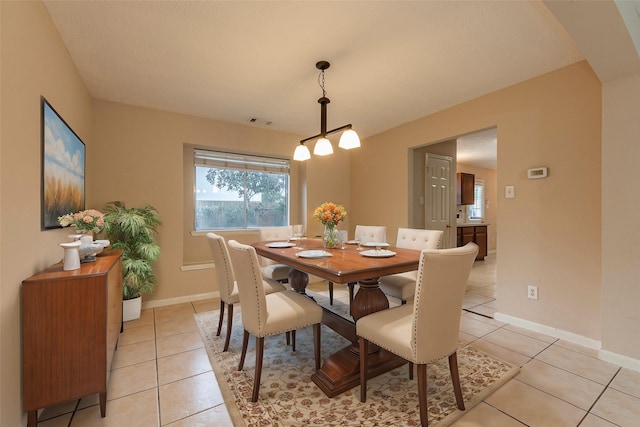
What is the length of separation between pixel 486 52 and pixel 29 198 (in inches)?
128

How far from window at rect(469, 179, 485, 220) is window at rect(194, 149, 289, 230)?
17.2 ft

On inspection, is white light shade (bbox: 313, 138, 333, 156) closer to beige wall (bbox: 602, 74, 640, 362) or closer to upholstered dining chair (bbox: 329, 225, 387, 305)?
upholstered dining chair (bbox: 329, 225, 387, 305)

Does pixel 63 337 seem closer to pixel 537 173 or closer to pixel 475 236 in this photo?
pixel 537 173

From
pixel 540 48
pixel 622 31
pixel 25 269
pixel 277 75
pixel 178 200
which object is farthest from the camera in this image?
pixel 178 200

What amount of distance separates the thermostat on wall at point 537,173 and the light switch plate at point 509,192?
190 millimetres

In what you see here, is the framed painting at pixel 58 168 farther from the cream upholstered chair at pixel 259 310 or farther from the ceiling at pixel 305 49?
the cream upholstered chair at pixel 259 310

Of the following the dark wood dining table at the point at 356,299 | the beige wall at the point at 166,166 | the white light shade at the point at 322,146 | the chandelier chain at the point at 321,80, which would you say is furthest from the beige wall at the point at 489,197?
the dark wood dining table at the point at 356,299

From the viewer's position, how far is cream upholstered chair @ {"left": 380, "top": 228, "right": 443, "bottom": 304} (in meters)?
2.40

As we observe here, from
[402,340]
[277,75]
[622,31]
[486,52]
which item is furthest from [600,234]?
[277,75]

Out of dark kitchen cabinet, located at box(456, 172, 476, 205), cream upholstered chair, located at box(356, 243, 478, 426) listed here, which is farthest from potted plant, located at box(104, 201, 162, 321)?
dark kitchen cabinet, located at box(456, 172, 476, 205)

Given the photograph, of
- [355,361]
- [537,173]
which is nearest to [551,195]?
[537,173]

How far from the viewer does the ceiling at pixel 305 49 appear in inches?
68.9

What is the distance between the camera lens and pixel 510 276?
9.13ft

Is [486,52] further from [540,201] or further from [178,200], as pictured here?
[178,200]
